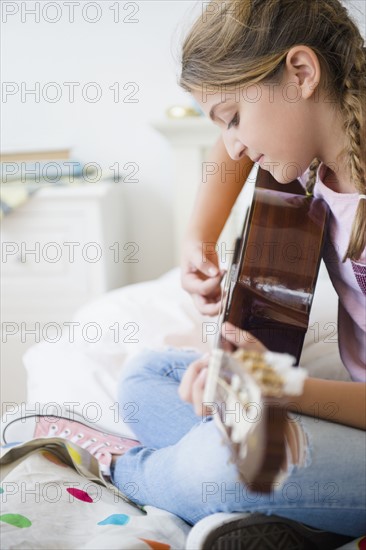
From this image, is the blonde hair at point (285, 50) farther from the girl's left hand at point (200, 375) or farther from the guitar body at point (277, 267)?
the girl's left hand at point (200, 375)

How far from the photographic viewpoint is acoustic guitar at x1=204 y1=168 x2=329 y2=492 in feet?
1.41

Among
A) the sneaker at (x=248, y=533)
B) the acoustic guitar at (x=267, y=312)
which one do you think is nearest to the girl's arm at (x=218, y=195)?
the acoustic guitar at (x=267, y=312)

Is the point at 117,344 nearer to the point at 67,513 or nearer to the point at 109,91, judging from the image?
the point at 67,513

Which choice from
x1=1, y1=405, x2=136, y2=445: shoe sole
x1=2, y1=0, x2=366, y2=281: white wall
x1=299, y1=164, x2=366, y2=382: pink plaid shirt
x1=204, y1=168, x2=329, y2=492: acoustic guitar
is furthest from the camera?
x1=2, y1=0, x2=366, y2=281: white wall

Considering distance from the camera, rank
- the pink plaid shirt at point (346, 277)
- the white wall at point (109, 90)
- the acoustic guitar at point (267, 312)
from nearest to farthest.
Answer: the acoustic guitar at point (267, 312) → the pink plaid shirt at point (346, 277) → the white wall at point (109, 90)

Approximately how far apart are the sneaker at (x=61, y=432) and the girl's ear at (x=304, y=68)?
0.49 meters

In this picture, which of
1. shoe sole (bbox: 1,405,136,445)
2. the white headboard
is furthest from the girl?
the white headboard

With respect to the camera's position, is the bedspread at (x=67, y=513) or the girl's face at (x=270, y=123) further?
the girl's face at (x=270, y=123)

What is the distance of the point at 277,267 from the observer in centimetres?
73

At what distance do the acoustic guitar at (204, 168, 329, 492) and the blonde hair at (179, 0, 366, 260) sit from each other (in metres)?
0.07

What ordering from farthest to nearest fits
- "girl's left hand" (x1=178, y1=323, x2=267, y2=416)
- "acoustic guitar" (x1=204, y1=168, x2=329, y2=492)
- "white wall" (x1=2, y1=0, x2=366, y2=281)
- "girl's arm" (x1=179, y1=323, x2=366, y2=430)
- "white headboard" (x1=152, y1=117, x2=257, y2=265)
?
1. "white headboard" (x1=152, y1=117, x2=257, y2=265)
2. "white wall" (x1=2, y1=0, x2=366, y2=281)
3. "girl's arm" (x1=179, y1=323, x2=366, y2=430)
4. "girl's left hand" (x1=178, y1=323, x2=267, y2=416)
5. "acoustic guitar" (x1=204, y1=168, x2=329, y2=492)

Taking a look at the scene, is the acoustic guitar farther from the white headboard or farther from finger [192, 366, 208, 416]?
the white headboard

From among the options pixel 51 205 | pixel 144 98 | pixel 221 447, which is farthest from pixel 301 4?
pixel 144 98

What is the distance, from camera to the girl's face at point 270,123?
0.69 metres
